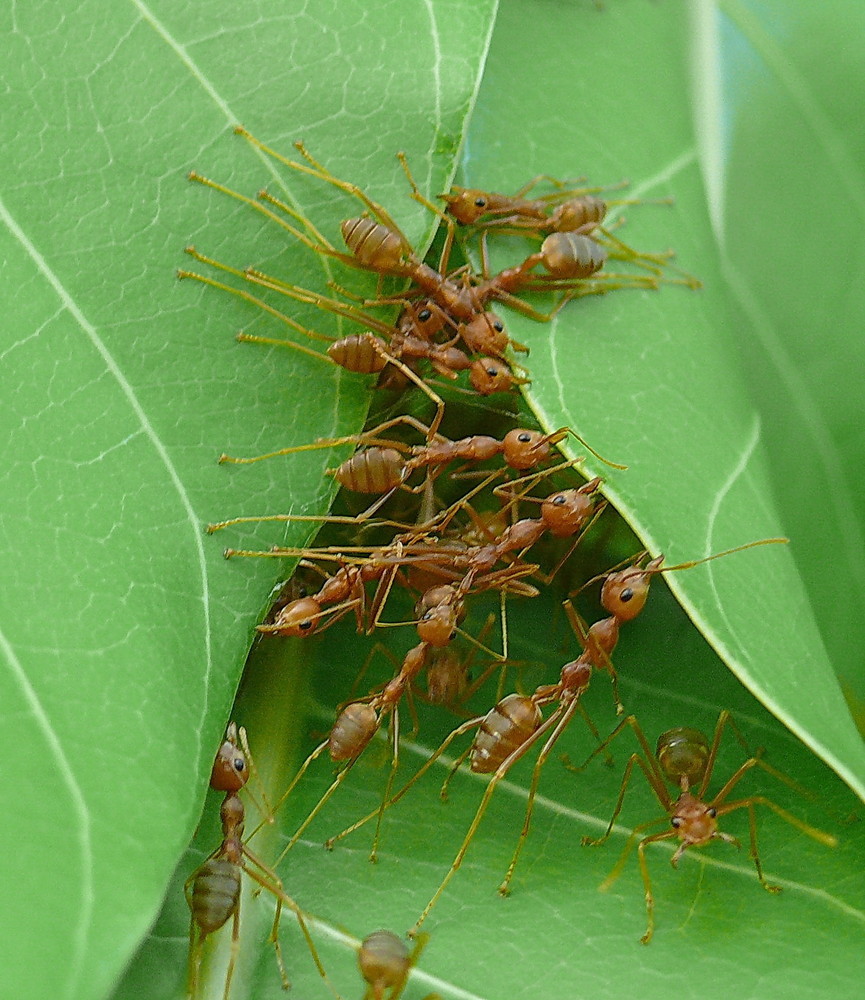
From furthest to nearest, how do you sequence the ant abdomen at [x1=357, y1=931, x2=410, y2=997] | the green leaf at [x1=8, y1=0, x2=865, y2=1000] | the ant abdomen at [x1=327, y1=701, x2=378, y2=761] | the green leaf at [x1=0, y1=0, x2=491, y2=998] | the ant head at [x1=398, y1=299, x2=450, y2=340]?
the ant head at [x1=398, y1=299, x2=450, y2=340], the ant abdomen at [x1=327, y1=701, x2=378, y2=761], the ant abdomen at [x1=357, y1=931, x2=410, y2=997], the green leaf at [x1=8, y1=0, x2=865, y2=1000], the green leaf at [x1=0, y1=0, x2=491, y2=998]

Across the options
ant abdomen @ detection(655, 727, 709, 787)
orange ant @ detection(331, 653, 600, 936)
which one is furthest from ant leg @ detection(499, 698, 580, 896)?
ant abdomen @ detection(655, 727, 709, 787)

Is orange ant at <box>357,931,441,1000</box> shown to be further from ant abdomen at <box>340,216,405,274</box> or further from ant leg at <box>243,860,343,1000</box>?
ant abdomen at <box>340,216,405,274</box>

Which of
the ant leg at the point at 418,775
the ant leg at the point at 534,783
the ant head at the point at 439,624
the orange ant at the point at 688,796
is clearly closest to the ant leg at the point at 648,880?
the orange ant at the point at 688,796

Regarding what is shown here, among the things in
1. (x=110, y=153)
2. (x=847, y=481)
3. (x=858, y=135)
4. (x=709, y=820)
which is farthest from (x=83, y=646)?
(x=858, y=135)

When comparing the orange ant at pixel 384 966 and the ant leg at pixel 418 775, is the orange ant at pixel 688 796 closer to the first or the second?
the ant leg at pixel 418 775

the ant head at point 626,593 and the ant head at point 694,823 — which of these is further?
the ant head at point 626,593

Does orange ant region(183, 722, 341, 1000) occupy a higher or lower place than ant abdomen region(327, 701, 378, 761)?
lower

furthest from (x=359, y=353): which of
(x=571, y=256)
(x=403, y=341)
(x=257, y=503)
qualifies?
(x=571, y=256)
